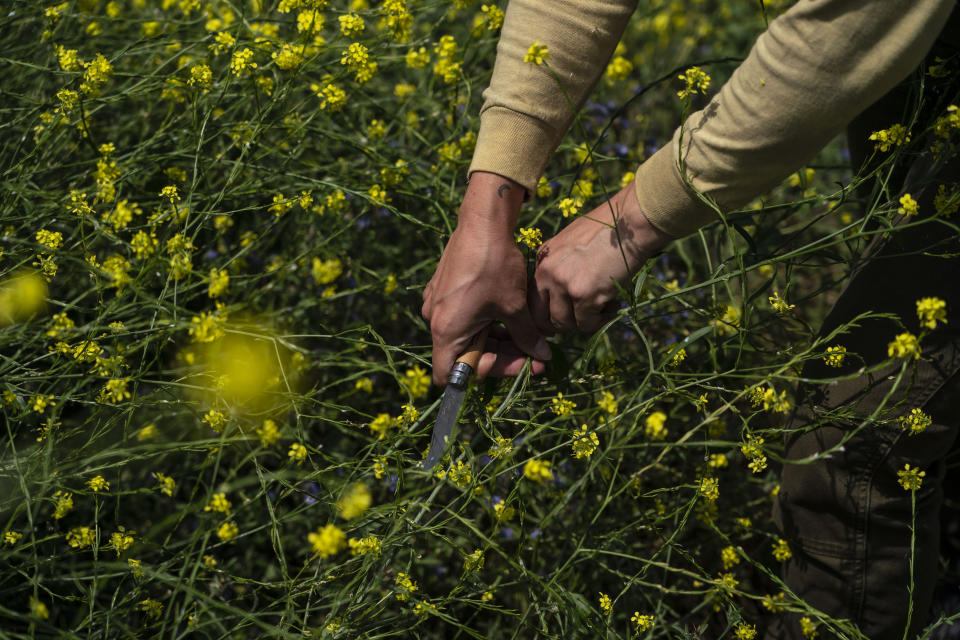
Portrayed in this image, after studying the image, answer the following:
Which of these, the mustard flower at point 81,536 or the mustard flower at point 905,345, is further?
the mustard flower at point 81,536

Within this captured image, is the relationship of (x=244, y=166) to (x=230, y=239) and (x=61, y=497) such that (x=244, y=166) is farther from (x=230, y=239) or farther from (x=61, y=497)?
(x=61, y=497)

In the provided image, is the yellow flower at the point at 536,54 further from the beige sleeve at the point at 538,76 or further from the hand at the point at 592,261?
the hand at the point at 592,261

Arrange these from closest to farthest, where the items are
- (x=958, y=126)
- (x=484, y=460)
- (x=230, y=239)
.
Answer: (x=958, y=126) < (x=484, y=460) < (x=230, y=239)

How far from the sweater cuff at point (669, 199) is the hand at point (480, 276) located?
208 millimetres

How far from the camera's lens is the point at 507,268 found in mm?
1229

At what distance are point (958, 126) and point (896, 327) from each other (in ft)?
1.10

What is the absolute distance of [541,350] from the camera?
133cm

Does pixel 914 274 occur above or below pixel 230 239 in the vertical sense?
above

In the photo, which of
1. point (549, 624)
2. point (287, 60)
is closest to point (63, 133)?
point (287, 60)

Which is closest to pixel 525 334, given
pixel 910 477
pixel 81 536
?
pixel 910 477

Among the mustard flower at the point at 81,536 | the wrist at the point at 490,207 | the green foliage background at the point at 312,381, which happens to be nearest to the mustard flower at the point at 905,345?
the green foliage background at the point at 312,381

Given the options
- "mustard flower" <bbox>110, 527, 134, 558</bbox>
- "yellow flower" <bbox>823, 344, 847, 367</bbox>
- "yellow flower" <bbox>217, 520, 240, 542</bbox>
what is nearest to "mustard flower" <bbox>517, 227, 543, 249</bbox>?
"yellow flower" <bbox>823, 344, 847, 367</bbox>

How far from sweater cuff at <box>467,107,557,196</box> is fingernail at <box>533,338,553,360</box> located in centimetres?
28

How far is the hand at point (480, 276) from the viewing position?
3.99 feet
